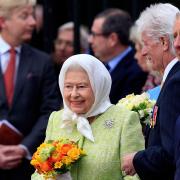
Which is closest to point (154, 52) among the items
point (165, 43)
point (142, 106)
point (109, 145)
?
point (165, 43)

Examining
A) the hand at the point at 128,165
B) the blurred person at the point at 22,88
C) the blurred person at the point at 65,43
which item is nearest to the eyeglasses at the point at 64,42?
the blurred person at the point at 65,43

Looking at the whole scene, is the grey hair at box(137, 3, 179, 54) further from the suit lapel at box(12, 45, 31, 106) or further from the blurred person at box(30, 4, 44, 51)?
the blurred person at box(30, 4, 44, 51)

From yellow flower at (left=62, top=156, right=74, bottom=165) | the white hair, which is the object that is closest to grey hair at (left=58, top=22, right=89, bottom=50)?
the white hair

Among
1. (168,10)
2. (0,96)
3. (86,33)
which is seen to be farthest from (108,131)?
(86,33)

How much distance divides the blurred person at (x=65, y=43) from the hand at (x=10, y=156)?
156 cm

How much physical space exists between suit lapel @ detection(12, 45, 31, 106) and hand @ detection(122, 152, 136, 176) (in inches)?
96.8

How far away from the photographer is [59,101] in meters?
7.88

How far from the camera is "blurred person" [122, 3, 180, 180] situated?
4.82m

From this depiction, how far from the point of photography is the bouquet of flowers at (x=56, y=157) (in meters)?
5.30

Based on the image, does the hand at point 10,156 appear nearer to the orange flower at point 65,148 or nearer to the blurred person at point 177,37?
the orange flower at point 65,148

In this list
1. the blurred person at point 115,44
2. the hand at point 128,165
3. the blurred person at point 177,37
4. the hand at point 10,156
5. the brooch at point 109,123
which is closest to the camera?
the blurred person at point 177,37

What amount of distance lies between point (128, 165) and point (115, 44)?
3.01 metres

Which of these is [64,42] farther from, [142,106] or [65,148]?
[65,148]

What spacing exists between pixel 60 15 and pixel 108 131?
426 cm
